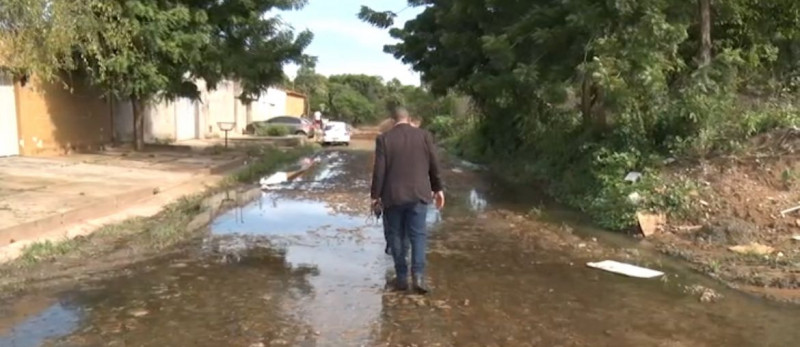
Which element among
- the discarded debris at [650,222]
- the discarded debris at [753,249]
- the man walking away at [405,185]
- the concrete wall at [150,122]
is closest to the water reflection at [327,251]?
the man walking away at [405,185]

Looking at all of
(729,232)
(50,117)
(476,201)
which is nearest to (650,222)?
(729,232)

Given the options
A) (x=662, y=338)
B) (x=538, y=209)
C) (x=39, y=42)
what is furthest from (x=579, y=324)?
(x=39, y=42)

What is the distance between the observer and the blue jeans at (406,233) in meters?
6.99

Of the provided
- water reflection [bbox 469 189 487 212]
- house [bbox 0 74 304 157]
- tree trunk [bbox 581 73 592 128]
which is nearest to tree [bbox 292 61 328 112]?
house [bbox 0 74 304 157]

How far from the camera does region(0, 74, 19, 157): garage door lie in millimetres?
18312

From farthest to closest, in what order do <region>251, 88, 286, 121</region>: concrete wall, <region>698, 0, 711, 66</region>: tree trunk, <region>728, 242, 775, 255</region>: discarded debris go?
<region>251, 88, 286, 121</region>: concrete wall, <region>698, 0, 711, 66</region>: tree trunk, <region>728, 242, 775, 255</region>: discarded debris

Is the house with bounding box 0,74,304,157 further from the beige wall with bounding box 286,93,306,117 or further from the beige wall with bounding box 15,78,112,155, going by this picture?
the beige wall with bounding box 286,93,306,117

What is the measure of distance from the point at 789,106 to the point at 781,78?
128 inches

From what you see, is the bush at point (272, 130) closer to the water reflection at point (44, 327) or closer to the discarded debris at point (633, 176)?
the discarded debris at point (633, 176)

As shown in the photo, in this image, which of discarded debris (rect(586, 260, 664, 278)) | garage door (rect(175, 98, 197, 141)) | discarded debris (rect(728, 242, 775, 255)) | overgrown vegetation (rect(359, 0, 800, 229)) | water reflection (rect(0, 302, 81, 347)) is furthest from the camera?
garage door (rect(175, 98, 197, 141))

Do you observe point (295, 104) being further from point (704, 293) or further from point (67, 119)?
point (704, 293)

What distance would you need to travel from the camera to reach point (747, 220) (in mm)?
10078

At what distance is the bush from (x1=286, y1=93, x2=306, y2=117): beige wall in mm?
23588

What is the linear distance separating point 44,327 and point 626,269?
5885mm
